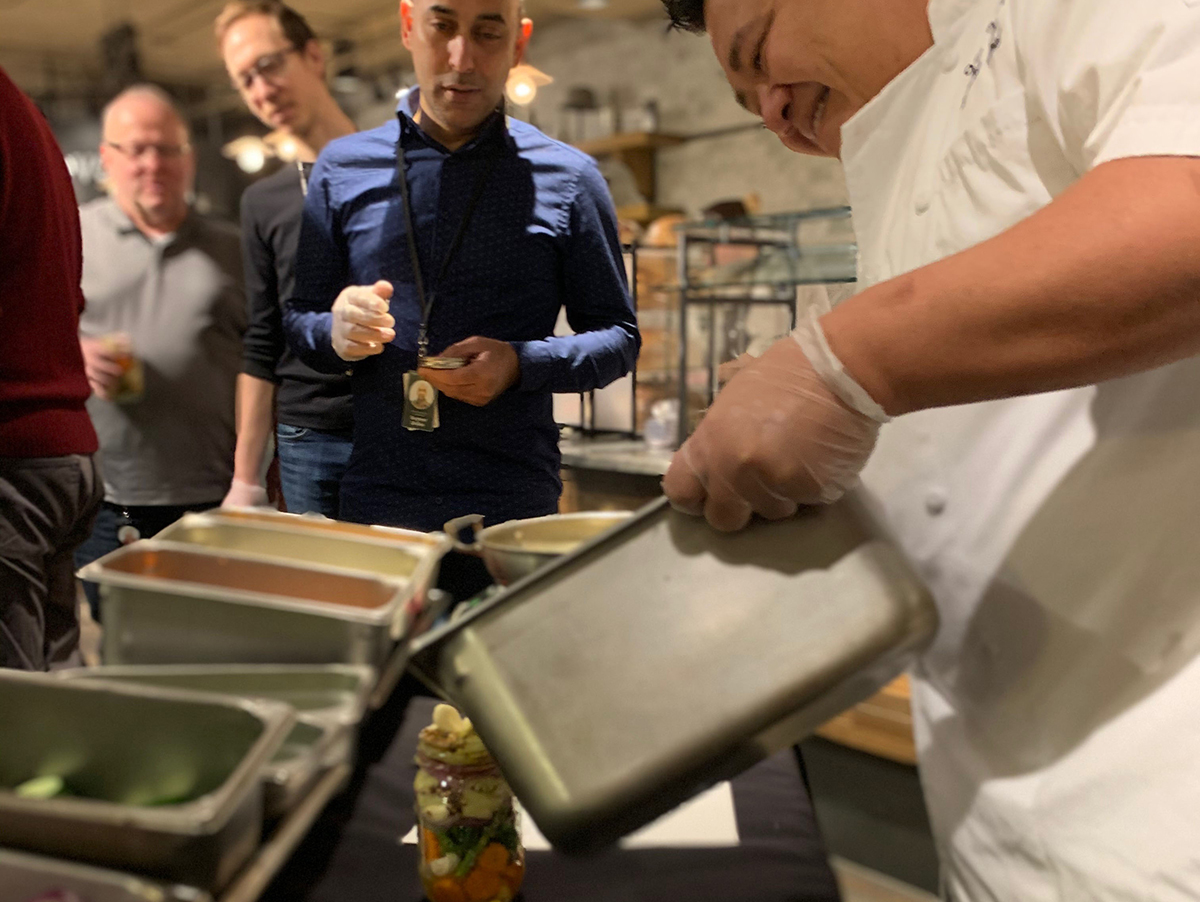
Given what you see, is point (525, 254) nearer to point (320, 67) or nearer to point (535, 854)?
point (320, 67)

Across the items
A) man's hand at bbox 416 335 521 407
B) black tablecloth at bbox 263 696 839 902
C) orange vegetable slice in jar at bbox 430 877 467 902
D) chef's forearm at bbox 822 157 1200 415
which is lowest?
black tablecloth at bbox 263 696 839 902

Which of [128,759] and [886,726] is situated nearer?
[128,759]

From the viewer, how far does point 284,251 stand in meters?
0.75

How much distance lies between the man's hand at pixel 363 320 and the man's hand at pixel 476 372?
43 mm

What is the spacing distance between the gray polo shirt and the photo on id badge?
6.3 inches

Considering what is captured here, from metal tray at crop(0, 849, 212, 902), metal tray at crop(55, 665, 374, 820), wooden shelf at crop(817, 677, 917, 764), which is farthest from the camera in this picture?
wooden shelf at crop(817, 677, 917, 764)

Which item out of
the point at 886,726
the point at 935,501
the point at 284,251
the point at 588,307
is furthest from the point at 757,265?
the point at 886,726

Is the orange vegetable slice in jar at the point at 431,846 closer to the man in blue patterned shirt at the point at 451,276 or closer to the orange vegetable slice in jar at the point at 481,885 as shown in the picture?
the orange vegetable slice in jar at the point at 481,885

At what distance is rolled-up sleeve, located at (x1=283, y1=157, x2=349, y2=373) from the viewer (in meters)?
0.73

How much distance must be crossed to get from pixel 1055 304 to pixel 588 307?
1.39 feet

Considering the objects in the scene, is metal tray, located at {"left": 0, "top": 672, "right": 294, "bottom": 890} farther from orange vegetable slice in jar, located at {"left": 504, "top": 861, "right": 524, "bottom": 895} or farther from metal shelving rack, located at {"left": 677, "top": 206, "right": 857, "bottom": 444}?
metal shelving rack, located at {"left": 677, "top": 206, "right": 857, "bottom": 444}

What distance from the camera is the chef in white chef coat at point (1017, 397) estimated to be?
0.44m

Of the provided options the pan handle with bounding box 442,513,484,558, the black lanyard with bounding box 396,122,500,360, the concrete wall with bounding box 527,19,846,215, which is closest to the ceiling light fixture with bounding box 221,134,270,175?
the black lanyard with bounding box 396,122,500,360

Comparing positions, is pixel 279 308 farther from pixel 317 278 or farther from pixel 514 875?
pixel 514 875
